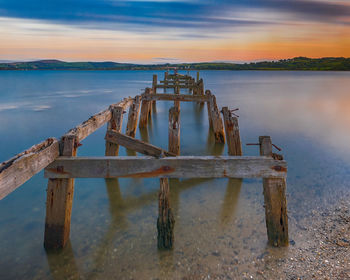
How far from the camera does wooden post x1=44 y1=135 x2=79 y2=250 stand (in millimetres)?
3555

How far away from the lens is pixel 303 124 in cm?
1470

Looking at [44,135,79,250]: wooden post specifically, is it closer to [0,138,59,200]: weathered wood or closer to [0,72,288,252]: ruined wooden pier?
[0,72,288,252]: ruined wooden pier

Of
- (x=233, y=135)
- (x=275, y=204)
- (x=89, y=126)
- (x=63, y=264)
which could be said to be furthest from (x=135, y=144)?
(x=233, y=135)

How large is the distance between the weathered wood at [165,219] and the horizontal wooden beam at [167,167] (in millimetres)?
348

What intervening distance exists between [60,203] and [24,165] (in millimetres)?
1062

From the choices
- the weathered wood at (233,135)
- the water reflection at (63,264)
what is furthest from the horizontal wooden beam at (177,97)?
the water reflection at (63,264)

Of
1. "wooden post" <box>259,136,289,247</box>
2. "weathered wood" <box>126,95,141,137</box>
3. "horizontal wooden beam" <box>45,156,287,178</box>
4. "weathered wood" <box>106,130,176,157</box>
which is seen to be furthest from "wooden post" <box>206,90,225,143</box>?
"horizontal wooden beam" <box>45,156,287,178</box>

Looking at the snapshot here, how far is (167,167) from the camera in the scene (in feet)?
11.5

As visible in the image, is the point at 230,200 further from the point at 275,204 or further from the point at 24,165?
the point at 24,165

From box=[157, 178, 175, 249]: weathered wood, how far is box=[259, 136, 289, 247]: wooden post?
1.45 m

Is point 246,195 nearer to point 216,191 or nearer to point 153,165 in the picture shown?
point 216,191

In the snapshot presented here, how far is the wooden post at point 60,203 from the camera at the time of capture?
355 centimetres

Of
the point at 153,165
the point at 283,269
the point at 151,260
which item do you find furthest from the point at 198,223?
the point at 153,165

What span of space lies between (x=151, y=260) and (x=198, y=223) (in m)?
1.26
